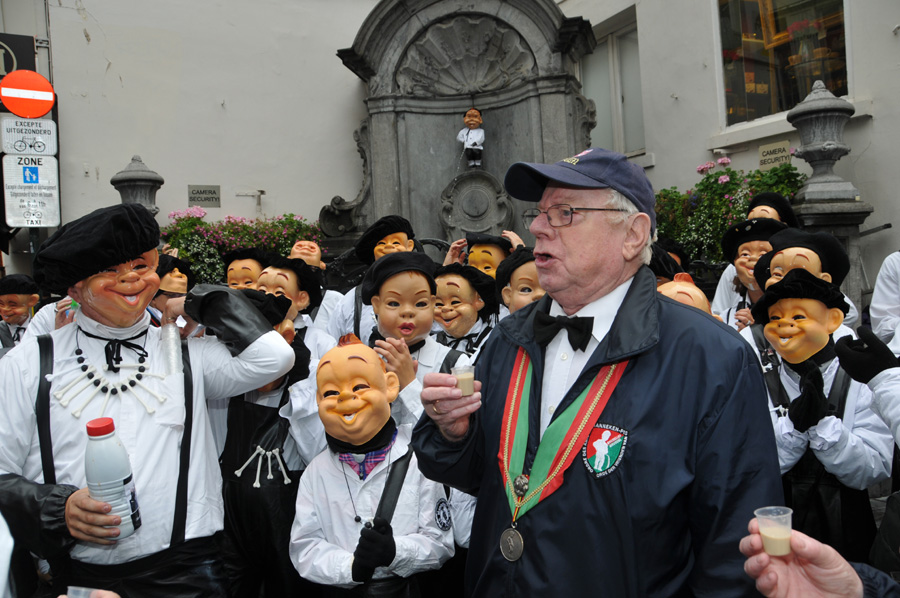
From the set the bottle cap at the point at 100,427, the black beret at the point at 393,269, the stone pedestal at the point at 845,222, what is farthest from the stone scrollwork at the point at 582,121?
the bottle cap at the point at 100,427

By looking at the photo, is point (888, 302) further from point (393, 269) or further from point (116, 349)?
point (116, 349)

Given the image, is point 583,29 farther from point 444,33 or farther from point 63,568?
point 63,568

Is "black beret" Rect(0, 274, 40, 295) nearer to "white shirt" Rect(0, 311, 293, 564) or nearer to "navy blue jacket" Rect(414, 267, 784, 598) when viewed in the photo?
"white shirt" Rect(0, 311, 293, 564)

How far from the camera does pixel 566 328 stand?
2.19m

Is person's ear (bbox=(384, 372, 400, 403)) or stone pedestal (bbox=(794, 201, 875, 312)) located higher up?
stone pedestal (bbox=(794, 201, 875, 312))

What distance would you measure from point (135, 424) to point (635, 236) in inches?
75.2

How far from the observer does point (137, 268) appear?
2873mm

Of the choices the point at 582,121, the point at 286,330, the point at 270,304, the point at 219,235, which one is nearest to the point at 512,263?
the point at 286,330

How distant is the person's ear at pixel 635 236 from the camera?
7.35 ft

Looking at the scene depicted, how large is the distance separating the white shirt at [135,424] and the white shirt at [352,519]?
390mm

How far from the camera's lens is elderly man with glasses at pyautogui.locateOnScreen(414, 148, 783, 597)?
1887 mm

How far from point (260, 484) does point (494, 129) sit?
9.43 meters

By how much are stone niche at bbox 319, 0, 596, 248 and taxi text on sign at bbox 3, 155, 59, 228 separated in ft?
16.7

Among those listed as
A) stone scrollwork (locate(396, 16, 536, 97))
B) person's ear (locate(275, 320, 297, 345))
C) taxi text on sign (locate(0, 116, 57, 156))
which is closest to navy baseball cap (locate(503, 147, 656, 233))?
person's ear (locate(275, 320, 297, 345))
